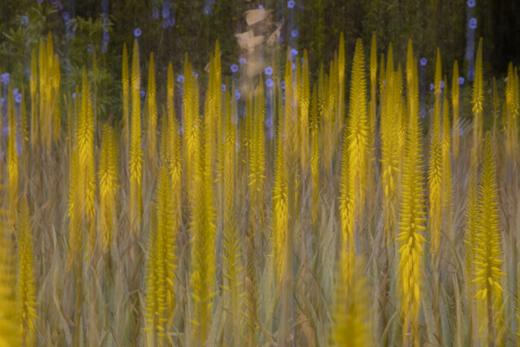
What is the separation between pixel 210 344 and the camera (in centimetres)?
88

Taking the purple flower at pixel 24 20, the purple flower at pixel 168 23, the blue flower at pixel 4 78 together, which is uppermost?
the purple flower at pixel 168 23

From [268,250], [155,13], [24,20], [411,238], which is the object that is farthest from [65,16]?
[411,238]

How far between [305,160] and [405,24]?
11.1 feet

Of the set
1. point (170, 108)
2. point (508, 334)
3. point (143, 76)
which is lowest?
point (508, 334)

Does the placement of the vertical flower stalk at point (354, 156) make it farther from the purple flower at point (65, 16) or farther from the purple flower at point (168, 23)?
the purple flower at point (65, 16)

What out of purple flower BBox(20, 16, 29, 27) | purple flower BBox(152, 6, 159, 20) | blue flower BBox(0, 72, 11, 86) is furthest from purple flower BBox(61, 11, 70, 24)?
blue flower BBox(0, 72, 11, 86)

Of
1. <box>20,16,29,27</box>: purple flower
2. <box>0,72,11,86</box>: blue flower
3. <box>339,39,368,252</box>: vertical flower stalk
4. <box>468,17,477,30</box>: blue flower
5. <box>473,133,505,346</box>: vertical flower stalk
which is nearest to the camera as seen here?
<box>473,133,505,346</box>: vertical flower stalk

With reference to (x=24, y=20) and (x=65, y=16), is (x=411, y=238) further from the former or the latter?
(x=65, y=16)

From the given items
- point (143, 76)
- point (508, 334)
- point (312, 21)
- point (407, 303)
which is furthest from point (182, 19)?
point (407, 303)

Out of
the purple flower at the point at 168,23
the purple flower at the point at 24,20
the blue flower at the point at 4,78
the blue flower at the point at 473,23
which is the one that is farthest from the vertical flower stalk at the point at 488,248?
the blue flower at the point at 473,23

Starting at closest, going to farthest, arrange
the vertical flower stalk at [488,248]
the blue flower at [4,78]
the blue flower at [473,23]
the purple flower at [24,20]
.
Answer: the vertical flower stalk at [488,248]
the blue flower at [4,78]
the purple flower at [24,20]
the blue flower at [473,23]

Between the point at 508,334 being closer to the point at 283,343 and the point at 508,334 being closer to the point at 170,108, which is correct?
the point at 283,343

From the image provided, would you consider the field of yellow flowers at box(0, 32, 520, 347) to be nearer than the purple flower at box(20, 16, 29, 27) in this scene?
Yes

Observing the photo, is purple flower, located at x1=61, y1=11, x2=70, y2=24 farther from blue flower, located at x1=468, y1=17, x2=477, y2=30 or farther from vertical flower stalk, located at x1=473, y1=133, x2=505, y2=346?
vertical flower stalk, located at x1=473, y1=133, x2=505, y2=346
